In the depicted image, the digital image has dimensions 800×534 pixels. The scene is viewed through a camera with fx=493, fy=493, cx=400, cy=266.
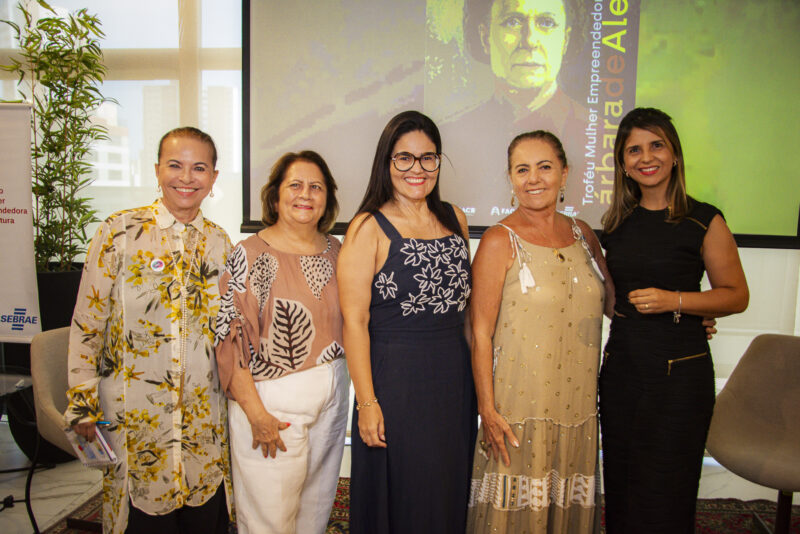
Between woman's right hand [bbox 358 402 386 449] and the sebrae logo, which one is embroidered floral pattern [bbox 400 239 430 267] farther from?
the sebrae logo

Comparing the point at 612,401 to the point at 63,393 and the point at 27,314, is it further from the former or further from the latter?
the point at 27,314

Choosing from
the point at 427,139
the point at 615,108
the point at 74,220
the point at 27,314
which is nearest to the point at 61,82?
the point at 74,220

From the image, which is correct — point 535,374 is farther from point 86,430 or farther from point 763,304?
point 763,304

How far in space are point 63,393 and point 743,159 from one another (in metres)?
4.13

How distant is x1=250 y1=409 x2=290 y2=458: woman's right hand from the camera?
1.63 meters

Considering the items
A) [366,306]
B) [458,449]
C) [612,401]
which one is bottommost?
[458,449]

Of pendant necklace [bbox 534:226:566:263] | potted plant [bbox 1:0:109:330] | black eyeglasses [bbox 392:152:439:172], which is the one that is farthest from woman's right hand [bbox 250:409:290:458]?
potted plant [bbox 1:0:109:330]

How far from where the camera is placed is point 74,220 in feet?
10.5

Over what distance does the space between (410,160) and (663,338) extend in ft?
3.64

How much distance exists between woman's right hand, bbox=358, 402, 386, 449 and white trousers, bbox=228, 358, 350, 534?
16cm

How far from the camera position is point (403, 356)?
1660 mm

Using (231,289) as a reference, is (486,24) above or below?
above

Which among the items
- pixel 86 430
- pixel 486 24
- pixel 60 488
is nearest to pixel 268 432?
pixel 86 430

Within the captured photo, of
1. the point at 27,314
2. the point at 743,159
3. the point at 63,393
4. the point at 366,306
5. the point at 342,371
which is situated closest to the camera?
the point at 366,306
